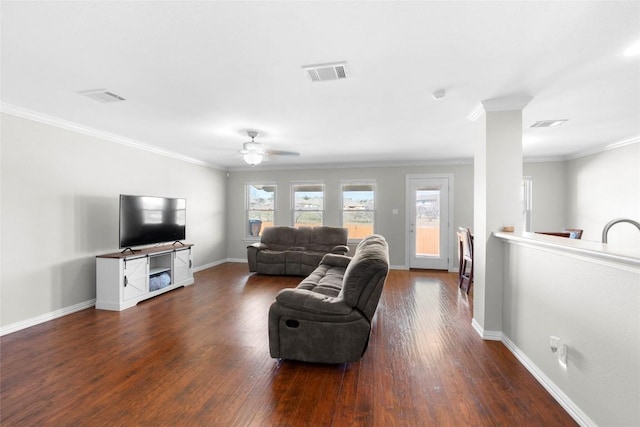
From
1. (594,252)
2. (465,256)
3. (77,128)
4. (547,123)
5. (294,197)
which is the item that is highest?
(547,123)

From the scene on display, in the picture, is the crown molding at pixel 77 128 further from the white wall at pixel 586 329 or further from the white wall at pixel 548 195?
the white wall at pixel 548 195

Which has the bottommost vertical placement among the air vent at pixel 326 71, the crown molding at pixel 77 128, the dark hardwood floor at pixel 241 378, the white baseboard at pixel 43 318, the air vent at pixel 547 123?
the dark hardwood floor at pixel 241 378

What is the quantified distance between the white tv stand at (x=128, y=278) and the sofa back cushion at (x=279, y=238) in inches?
87.0

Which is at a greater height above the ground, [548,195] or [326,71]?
[326,71]

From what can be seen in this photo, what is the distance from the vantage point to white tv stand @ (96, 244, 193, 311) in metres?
3.96

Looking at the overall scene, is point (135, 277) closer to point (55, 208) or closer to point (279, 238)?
point (55, 208)

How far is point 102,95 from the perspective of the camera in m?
2.92

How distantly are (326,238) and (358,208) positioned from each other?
49.1 inches

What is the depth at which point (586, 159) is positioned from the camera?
18.5 ft

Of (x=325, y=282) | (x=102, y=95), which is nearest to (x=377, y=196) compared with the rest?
(x=325, y=282)

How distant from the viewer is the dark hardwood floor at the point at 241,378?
192 centimetres

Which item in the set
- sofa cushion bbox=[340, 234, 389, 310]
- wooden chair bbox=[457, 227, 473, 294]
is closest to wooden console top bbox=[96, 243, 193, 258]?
sofa cushion bbox=[340, 234, 389, 310]

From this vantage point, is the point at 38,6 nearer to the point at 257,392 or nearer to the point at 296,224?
the point at 257,392

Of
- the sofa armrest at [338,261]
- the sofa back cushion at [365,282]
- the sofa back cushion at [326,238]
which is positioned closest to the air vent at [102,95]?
the sofa back cushion at [365,282]
